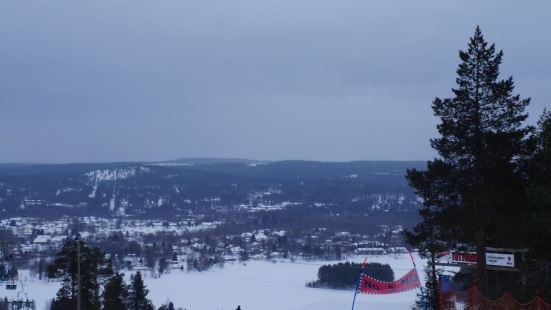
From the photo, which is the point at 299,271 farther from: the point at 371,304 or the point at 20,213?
the point at 20,213

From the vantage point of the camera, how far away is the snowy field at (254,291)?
5328 centimetres

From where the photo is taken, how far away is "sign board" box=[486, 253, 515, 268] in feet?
68.8

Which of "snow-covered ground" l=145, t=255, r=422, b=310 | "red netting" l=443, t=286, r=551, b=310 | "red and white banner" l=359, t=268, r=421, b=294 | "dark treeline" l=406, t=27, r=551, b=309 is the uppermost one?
"dark treeline" l=406, t=27, r=551, b=309

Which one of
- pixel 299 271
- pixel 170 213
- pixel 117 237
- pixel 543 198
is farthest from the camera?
pixel 170 213

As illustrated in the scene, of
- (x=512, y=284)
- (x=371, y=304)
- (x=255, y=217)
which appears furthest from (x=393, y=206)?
(x=512, y=284)

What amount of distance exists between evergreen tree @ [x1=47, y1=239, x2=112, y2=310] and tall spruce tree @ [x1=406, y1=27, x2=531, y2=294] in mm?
13813

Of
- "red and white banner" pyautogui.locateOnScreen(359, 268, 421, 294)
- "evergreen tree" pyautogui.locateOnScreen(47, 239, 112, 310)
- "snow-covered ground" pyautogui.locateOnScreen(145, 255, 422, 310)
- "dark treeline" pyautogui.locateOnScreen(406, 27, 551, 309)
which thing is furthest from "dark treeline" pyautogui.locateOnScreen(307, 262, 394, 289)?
"dark treeline" pyautogui.locateOnScreen(406, 27, 551, 309)

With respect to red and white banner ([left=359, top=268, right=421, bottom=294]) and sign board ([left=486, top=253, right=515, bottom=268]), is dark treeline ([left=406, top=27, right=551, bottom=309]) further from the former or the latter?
red and white banner ([left=359, top=268, right=421, bottom=294])

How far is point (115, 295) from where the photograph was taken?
102ft

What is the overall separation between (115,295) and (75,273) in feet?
15.0

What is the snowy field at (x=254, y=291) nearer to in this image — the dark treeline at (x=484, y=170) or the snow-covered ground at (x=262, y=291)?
the snow-covered ground at (x=262, y=291)

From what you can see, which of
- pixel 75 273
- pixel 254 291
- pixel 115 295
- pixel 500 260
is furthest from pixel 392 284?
pixel 254 291

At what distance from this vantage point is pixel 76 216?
17412 centimetres

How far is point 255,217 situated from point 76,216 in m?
46.6
